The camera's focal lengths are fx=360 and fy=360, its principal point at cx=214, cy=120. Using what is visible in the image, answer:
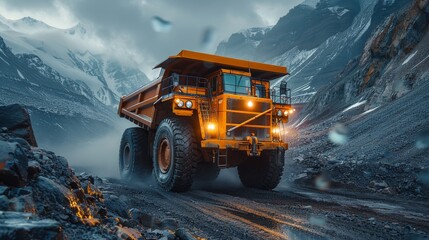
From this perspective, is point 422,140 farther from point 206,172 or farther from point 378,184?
point 206,172

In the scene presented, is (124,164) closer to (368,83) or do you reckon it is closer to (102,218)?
(102,218)

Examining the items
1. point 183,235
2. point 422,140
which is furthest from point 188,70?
point 422,140

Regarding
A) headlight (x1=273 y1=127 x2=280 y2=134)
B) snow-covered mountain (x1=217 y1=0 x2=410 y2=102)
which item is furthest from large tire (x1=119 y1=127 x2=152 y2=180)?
snow-covered mountain (x1=217 y1=0 x2=410 y2=102)

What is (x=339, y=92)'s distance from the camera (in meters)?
54.3

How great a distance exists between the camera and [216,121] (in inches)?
340

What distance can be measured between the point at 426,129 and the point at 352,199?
30.5 feet

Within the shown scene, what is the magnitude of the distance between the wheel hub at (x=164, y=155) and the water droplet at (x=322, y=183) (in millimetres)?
4589

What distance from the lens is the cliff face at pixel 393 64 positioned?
30.3m

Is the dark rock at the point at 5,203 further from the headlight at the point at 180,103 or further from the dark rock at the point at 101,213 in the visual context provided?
the headlight at the point at 180,103

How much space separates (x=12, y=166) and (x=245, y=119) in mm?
6201

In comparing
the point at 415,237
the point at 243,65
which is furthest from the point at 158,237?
the point at 243,65

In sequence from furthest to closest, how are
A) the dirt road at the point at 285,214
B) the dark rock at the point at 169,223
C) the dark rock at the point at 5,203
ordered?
the dark rock at the point at 169,223, the dirt road at the point at 285,214, the dark rock at the point at 5,203

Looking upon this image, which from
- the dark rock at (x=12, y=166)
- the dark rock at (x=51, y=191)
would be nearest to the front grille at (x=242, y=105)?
the dark rock at (x=51, y=191)

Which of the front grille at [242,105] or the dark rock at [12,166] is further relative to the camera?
the front grille at [242,105]
